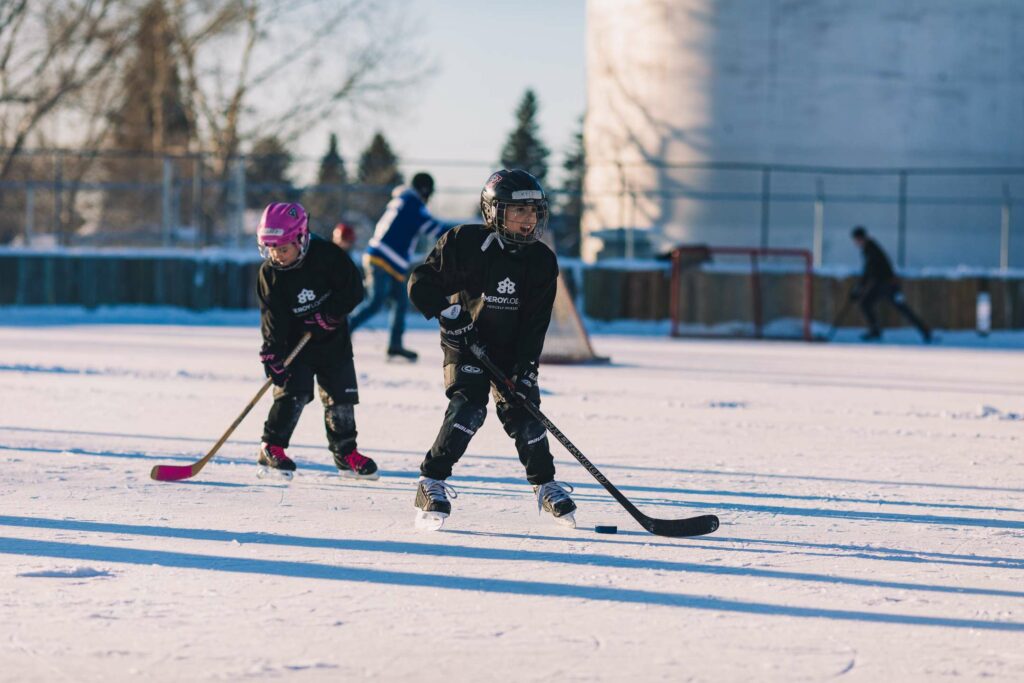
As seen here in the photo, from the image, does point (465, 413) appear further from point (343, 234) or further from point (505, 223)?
point (343, 234)

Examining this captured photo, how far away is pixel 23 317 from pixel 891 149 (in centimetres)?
1350

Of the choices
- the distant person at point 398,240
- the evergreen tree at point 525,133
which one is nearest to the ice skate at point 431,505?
the distant person at point 398,240

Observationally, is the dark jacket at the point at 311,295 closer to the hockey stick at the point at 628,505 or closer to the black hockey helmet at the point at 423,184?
the hockey stick at the point at 628,505

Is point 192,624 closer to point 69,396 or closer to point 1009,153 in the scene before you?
point 69,396

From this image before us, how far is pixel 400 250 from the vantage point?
1208 centimetres

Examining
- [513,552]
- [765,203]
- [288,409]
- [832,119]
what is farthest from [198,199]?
[513,552]

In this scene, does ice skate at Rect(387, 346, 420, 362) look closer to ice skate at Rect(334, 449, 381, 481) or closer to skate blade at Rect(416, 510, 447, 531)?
ice skate at Rect(334, 449, 381, 481)

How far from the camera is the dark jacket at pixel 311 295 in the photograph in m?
A: 5.96

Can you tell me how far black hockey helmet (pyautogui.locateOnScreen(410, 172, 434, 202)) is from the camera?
12000 millimetres

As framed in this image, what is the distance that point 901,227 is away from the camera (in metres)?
21.4

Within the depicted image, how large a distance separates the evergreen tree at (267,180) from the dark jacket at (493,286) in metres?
16.0

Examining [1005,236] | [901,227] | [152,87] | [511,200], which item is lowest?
[511,200]

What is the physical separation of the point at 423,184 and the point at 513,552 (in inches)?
305

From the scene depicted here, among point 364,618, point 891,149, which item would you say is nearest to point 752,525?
point 364,618
